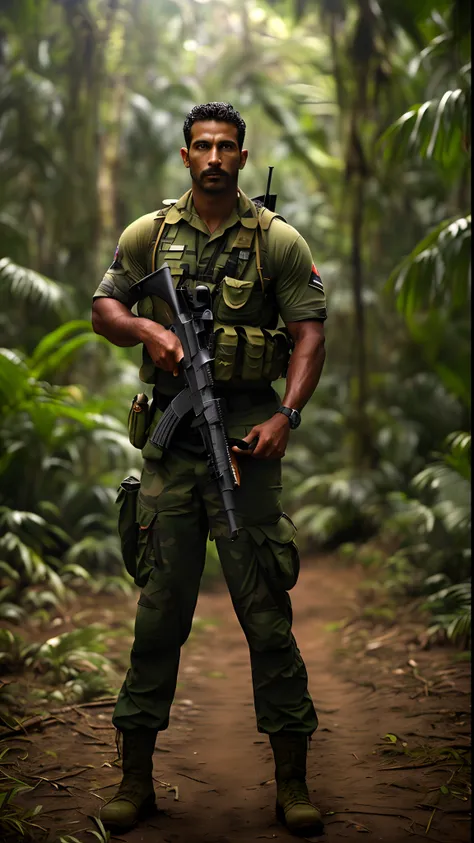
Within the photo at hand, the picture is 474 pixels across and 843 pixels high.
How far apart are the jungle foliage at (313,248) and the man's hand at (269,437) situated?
2238mm

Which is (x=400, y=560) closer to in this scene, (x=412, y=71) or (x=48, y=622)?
(x=48, y=622)

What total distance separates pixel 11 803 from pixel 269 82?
8.09 meters

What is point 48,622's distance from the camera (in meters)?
4.93

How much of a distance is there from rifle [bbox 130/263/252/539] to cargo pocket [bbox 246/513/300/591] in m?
0.18

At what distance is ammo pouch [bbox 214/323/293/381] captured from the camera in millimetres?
2703

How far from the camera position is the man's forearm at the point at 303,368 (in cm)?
→ 275

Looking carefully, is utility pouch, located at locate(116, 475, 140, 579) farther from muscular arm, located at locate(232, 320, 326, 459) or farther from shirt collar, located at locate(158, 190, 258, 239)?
shirt collar, located at locate(158, 190, 258, 239)

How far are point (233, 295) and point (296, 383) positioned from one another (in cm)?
35

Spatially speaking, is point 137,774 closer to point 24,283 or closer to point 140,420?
point 140,420

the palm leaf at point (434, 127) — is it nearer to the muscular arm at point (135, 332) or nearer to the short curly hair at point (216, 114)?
the short curly hair at point (216, 114)

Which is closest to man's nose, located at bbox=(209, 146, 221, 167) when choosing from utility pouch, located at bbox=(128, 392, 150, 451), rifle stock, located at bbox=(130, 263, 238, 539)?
rifle stock, located at bbox=(130, 263, 238, 539)

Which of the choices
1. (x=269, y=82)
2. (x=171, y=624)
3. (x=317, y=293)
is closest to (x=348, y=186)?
(x=269, y=82)

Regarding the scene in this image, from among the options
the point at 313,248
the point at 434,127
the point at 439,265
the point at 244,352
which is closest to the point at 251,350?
the point at 244,352

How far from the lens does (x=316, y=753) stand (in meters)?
3.39
